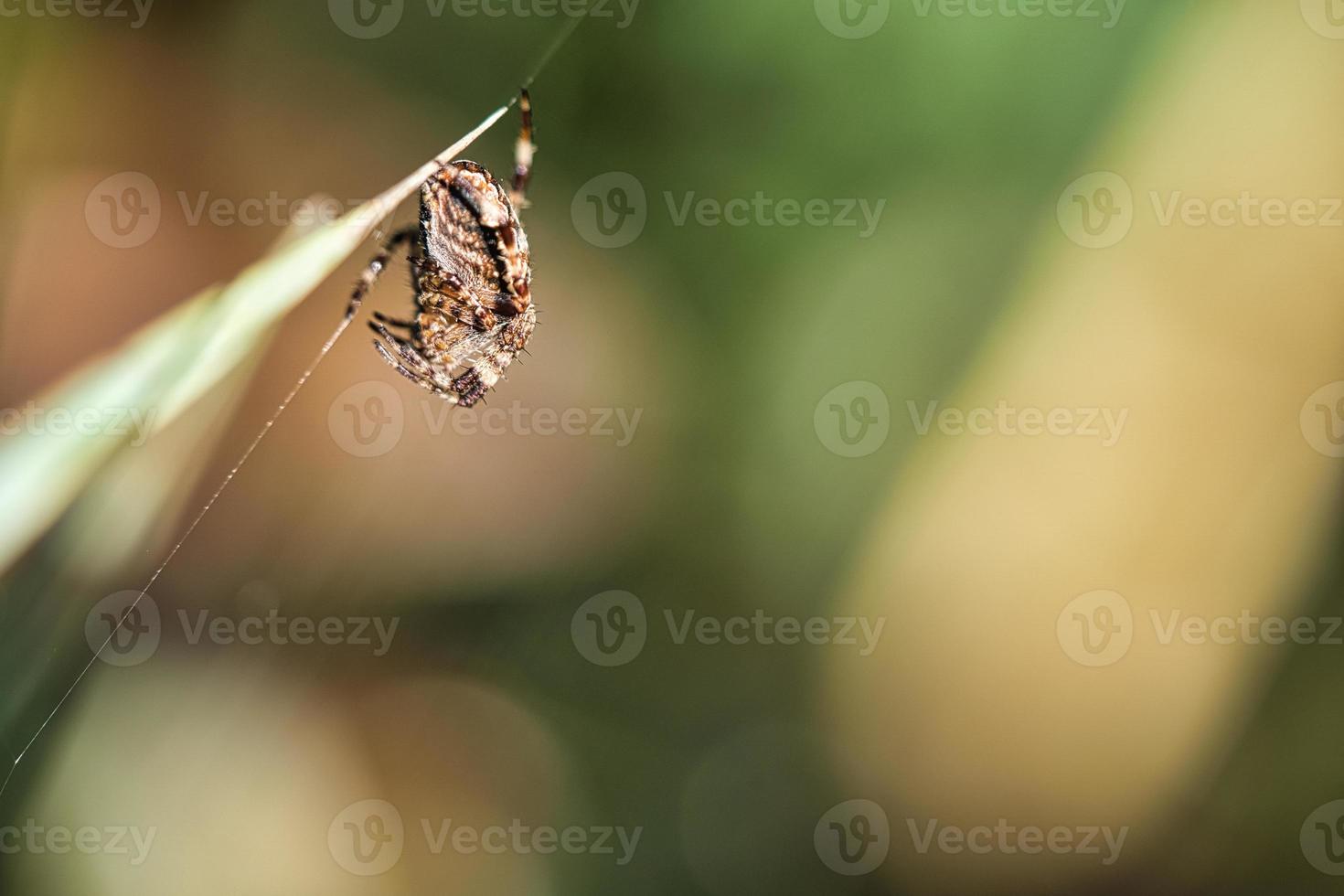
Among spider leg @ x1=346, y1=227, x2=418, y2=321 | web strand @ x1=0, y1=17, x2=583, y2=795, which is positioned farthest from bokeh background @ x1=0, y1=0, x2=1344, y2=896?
spider leg @ x1=346, y1=227, x2=418, y2=321

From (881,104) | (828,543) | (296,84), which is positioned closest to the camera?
(881,104)

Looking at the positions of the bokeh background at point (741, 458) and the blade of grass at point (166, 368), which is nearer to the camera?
the blade of grass at point (166, 368)

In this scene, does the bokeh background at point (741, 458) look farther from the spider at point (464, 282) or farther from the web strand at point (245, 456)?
the spider at point (464, 282)

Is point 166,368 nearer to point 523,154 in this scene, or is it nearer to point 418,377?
point 418,377

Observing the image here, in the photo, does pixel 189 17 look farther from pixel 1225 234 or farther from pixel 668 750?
pixel 1225 234

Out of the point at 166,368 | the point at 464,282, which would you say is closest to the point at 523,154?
the point at 464,282

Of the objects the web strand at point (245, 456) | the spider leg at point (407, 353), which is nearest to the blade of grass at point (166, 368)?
the web strand at point (245, 456)

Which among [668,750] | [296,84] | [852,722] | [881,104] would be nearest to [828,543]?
→ [852,722]
